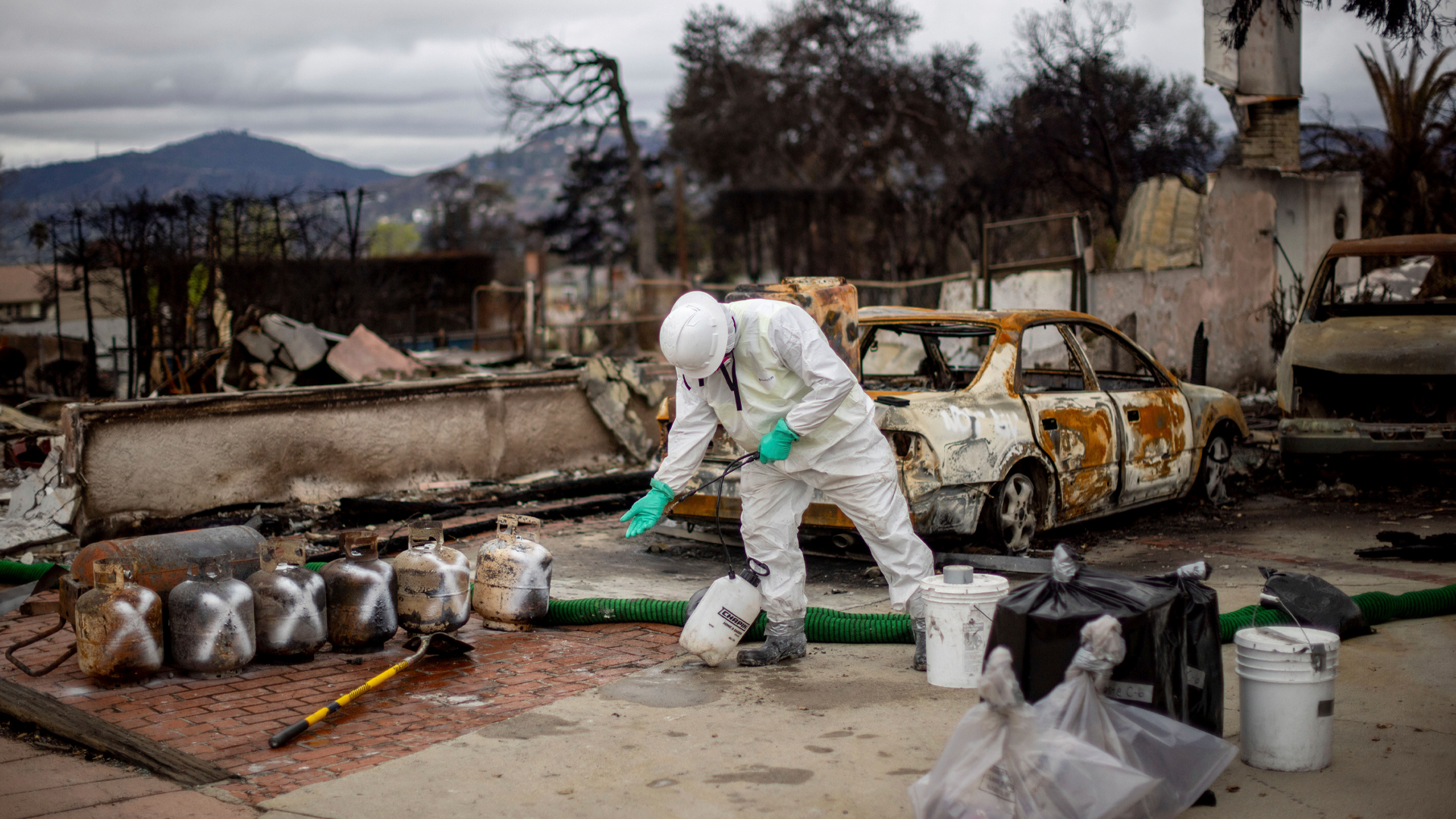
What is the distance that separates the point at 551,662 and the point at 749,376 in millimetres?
1517

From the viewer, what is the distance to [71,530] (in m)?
7.68

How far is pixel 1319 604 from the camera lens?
478cm

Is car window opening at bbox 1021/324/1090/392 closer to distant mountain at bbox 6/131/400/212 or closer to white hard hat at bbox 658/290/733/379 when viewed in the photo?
white hard hat at bbox 658/290/733/379

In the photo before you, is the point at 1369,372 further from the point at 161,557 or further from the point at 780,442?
the point at 161,557

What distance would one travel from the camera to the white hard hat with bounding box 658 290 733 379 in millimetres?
4648

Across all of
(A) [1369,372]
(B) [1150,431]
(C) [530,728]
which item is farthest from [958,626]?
(A) [1369,372]

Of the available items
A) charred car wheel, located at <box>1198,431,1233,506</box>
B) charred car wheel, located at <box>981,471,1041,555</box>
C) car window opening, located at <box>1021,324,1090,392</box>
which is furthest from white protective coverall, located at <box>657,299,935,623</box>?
charred car wheel, located at <box>1198,431,1233,506</box>

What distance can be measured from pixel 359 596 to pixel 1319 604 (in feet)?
13.3

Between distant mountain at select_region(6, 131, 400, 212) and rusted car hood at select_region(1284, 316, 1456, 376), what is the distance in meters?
12.8

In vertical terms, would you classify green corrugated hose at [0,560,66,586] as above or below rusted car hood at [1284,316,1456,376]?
below

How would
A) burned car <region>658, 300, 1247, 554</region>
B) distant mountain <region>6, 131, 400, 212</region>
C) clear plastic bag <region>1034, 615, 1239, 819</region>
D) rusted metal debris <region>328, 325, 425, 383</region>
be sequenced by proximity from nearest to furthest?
clear plastic bag <region>1034, 615, 1239, 819</region>, burned car <region>658, 300, 1247, 554</region>, rusted metal debris <region>328, 325, 425, 383</region>, distant mountain <region>6, 131, 400, 212</region>

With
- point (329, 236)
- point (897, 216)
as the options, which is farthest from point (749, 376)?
point (897, 216)

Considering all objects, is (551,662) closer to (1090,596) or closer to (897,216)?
(1090,596)

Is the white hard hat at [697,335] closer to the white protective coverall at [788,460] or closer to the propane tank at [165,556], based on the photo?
the white protective coverall at [788,460]
